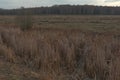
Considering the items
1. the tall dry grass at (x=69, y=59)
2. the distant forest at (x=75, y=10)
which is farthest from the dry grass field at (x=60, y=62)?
the distant forest at (x=75, y=10)

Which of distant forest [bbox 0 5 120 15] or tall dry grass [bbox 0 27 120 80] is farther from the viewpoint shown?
distant forest [bbox 0 5 120 15]

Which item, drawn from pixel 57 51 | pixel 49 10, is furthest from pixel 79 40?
pixel 49 10

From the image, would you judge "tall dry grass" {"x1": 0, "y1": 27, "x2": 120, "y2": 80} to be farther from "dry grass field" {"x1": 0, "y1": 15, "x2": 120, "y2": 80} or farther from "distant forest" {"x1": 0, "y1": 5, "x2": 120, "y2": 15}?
"distant forest" {"x1": 0, "y1": 5, "x2": 120, "y2": 15}

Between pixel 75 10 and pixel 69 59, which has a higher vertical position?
pixel 69 59

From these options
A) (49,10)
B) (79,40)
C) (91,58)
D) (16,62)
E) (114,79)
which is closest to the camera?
(114,79)

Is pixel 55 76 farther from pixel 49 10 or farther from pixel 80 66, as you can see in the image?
pixel 49 10

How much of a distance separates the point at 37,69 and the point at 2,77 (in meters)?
1.62

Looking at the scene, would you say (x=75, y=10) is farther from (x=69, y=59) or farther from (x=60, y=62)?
(x=60, y=62)

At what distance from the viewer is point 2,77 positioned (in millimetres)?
6867

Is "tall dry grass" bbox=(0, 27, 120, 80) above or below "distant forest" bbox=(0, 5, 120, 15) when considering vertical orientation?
above

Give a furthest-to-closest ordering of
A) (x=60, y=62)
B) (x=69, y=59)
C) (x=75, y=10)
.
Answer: (x=75, y=10), (x=69, y=59), (x=60, y=62)

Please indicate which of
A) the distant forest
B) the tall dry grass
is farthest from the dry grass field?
the distant forest

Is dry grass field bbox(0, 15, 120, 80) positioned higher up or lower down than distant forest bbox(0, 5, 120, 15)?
higher up

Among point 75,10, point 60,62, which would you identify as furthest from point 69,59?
point 75,10
